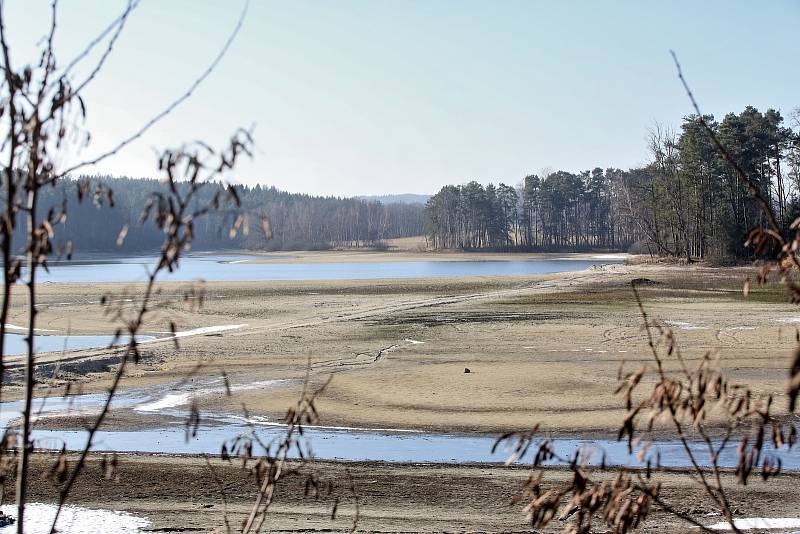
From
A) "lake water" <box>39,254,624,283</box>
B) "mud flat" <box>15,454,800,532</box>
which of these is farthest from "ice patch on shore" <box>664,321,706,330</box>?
"lake water" <box>39,254,624,283</box>

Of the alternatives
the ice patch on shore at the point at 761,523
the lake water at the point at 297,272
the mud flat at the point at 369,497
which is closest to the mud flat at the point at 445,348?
the mud flat at the point at 369,497

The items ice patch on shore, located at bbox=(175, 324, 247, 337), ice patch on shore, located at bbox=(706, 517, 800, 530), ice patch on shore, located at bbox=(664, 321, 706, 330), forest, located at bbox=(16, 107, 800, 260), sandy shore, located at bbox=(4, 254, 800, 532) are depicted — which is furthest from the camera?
forest, located at bbox=(16, 107, 800, 260)

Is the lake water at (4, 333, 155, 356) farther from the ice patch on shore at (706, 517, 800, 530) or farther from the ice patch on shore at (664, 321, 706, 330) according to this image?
the ice patch on shore at (706, 517, 800, 530)

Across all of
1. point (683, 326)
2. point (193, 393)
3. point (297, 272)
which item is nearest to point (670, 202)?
point (297, 272)

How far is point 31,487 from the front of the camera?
12.4m

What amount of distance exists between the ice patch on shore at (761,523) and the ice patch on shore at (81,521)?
6.51 m

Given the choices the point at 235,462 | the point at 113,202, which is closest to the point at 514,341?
the point at 235,462

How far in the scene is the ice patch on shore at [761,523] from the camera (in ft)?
33.1

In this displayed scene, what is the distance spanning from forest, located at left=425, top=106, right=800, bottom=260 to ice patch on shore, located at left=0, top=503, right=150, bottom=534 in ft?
79.4

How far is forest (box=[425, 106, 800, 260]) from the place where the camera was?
70500 mm

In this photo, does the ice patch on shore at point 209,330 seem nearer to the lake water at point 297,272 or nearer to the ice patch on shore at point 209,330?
the ice patch on shore at point 209,330

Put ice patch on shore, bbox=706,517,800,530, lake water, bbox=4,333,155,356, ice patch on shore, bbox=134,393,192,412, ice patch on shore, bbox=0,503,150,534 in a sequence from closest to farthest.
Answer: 1. ice patch on shore, bbox=706,517,800,530
2. ice patch on shore, bbox=0,503,150,534
3. ice patch on shore, bbox=134,393,192,412
4. lake water, bbox=4,333,155,356

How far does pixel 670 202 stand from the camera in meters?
83.2

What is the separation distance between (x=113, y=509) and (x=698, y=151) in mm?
73412
